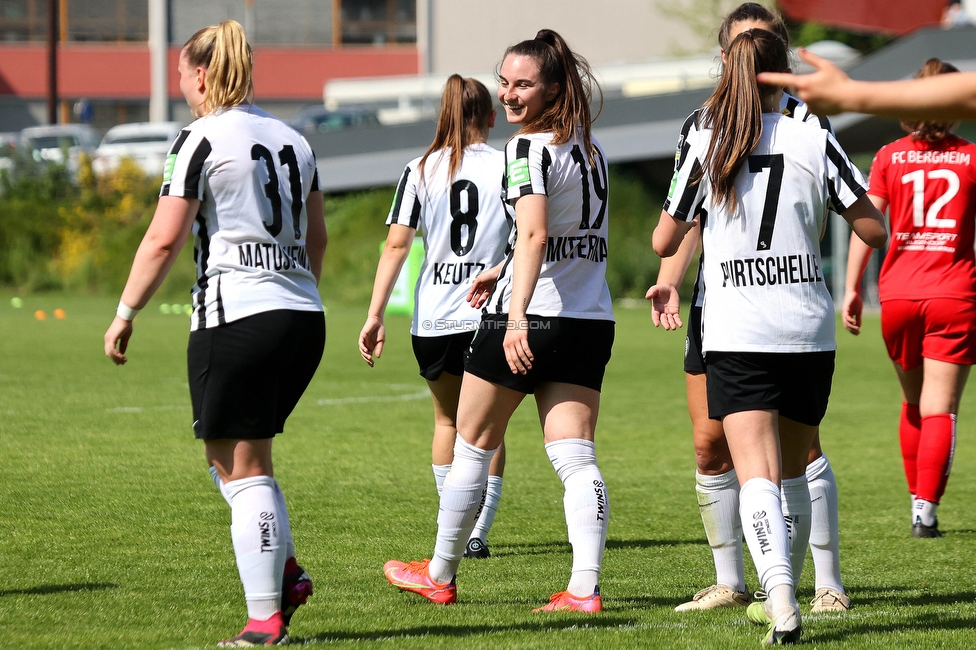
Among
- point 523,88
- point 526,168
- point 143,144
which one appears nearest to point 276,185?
point 526,168

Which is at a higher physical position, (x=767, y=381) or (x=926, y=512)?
(x=767, y=381)

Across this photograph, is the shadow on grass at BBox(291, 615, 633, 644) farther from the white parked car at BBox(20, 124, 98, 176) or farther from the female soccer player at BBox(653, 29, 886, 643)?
the white parked car at BBox(20, 124, 98, 176)

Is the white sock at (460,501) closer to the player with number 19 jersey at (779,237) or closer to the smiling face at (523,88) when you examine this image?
the player with number 19 jersey at (779,237)

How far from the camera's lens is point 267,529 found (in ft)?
13.1

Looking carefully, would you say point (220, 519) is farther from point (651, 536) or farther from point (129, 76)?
point (129, 76)

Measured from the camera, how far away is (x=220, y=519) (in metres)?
6.41

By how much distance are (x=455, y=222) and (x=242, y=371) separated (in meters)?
2.14

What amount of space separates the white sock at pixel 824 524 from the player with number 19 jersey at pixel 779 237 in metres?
0.78

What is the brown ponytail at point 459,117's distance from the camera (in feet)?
19.1

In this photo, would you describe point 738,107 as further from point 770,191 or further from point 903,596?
point 903,596

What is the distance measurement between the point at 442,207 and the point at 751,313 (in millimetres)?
2164

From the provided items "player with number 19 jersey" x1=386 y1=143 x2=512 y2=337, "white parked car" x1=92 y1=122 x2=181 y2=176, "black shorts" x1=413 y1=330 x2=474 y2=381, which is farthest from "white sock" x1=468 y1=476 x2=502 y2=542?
"white parked car" x1=92 y1=122 x2=181 y2=176

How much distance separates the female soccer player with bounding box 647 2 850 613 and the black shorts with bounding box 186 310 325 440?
4.40 ft

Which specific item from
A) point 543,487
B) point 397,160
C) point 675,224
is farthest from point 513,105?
point 397,160
